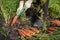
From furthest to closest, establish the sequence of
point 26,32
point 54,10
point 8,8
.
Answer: point 54,10, point 8,8, point 26,32

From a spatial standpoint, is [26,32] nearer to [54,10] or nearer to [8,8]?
[8,8]

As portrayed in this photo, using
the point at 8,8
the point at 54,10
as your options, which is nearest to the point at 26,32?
the point at 8,8

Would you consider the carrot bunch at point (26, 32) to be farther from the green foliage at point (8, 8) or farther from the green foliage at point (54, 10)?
the green foliage at point (54, 10)

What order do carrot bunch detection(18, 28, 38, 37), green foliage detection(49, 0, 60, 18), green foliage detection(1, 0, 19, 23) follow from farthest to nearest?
green foliage detection(49, 0, 60, 18)
green foliage detection(1, 0, 19, 23)
carrot bunch detection(18, 28, 38, 37)

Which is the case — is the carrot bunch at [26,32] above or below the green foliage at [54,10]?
below

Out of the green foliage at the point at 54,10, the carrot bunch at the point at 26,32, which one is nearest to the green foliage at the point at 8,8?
the carrot bunch at the point at 26,32

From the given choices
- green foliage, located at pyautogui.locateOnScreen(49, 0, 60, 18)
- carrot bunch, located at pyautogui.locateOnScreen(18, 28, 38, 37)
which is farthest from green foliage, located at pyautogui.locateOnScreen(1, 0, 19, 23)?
green foliage, located at pyautogui.locateOnScreen(49, 0, 60, 18)

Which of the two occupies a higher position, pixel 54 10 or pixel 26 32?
pixel 54 10

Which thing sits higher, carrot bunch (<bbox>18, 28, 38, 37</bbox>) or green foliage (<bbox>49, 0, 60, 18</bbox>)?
green foliage (<bbox>49, 0, 60, 18</bbox>)

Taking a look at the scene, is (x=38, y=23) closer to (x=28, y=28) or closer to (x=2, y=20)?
(x=28, y=28)

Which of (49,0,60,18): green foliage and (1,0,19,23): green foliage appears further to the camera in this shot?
(49,0,60,18): green foliage

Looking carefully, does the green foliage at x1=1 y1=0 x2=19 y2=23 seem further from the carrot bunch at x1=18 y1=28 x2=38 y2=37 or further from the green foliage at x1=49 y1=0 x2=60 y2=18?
the green foliage at x1=49 y1=0 x2=60 y2=18

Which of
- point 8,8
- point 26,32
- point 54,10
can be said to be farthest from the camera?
point 54,10

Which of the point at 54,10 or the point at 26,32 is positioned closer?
the point at 26,32
